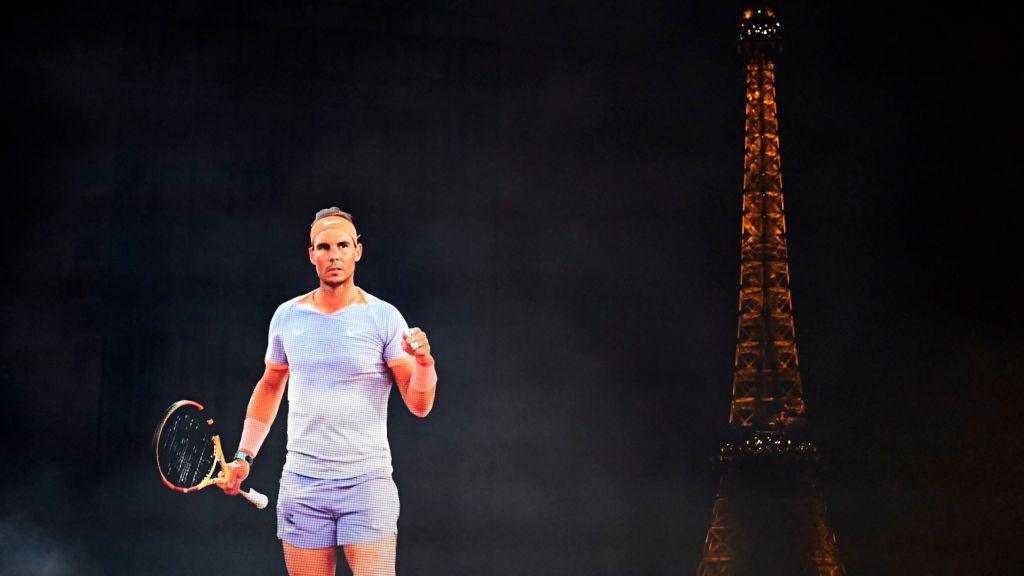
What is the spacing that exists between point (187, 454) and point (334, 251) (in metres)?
1.25

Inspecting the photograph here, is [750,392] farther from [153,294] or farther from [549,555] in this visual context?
[153,294]

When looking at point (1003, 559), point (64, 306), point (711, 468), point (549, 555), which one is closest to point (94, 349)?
point (64, 306)

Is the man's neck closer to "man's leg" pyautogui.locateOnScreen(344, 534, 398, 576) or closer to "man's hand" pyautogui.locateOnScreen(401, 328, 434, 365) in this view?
"man's hand" pyautogui.locateOnScreen(401, 328, 434, 365)

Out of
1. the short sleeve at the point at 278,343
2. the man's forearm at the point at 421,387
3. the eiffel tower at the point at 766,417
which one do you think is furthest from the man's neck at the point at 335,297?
the eiffel tower at the point at 766,417

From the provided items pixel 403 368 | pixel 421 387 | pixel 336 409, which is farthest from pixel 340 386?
pixel 421 387

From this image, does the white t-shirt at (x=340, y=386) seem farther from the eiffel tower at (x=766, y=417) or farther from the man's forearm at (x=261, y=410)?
the eiffel tower at (x=766, y=417)

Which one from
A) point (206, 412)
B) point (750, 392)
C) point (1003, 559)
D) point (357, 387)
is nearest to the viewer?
point (357, 387)

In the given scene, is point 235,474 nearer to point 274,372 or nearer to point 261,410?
point 261,410

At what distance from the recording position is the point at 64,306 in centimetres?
716

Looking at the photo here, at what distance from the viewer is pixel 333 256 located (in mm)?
4746

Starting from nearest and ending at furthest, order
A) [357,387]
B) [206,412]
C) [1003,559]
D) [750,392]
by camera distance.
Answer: [357,387] → [206,412] → [1003,559] → [750,392]

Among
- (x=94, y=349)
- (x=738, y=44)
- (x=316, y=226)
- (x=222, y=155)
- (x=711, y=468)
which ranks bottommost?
(x=711, y=468)

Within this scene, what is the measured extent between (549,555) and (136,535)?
2994 mm

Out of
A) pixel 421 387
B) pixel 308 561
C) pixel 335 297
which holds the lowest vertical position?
pixel 308 561
